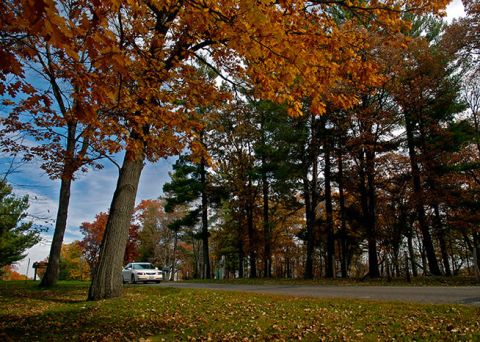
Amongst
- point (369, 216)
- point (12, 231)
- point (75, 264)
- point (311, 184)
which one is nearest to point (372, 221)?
point (369, 216)

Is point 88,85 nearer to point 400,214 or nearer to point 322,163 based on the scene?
point 400,214

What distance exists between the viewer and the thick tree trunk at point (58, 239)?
13.4m

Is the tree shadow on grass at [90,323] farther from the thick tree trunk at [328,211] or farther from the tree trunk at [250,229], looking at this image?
the tree trunk at [250,229]

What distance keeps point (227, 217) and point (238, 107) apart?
38.8 ft

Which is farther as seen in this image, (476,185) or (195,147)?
(476,185)

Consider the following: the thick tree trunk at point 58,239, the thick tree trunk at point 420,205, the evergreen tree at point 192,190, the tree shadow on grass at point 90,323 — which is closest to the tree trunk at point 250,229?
the evergreen tree at point 192,190

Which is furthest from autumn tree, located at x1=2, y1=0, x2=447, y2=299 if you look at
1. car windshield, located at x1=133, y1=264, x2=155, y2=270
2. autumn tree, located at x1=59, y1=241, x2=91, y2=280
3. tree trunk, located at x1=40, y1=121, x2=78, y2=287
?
autumn tree, located at x1=59, y1=241, x2=91, y2=280

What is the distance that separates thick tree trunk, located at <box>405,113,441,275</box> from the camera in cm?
1924

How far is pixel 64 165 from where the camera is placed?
12367 millimetres

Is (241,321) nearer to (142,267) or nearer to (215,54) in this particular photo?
(215,54)

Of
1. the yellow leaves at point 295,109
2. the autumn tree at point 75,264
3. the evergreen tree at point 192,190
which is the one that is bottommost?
the autumn tree at point 75,264

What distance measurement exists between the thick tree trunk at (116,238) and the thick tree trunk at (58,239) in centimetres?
577

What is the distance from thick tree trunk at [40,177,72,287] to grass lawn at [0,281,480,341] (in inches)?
227

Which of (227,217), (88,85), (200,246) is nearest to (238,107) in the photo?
(227,217)
